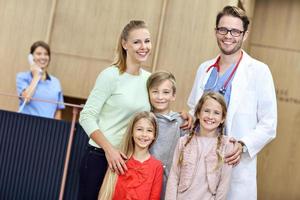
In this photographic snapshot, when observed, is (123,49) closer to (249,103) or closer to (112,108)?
(112,108)

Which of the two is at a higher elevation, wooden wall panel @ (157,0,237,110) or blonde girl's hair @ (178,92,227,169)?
wooden wall panel @ (157,0,237,110)

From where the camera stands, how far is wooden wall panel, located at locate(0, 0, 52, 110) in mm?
5004

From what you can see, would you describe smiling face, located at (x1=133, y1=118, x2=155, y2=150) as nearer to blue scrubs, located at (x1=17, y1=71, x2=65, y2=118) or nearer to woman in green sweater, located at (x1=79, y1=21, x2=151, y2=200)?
woman in green sweater, located at (x1=79, y1=21, x2=151, y2=200)

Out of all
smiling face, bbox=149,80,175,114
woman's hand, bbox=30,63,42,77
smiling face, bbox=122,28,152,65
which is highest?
smiling face, bbox=122,28,152,65

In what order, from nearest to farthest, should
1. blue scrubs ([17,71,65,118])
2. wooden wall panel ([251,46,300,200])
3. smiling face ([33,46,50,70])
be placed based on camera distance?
blue scrubs ([17,71,65,118]) → smiling face ([33,46,50,70]) → wooden wall panel ([251,46,300,200])

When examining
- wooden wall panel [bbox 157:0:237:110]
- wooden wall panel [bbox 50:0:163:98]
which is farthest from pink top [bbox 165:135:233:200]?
wooden wall panel [bbox 50:0:163:98]

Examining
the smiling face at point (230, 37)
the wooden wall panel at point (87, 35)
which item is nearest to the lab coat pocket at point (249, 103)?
the smiling face at point (230, 37)


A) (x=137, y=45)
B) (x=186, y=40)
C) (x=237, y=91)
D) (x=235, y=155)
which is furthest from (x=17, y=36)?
(x=235, y=155)

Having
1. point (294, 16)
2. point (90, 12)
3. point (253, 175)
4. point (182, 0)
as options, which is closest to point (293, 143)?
→ point (294, 16)

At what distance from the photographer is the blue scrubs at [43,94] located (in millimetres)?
4309

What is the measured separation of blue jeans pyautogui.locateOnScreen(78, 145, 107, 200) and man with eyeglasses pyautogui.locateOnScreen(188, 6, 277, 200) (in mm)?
603

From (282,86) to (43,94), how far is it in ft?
7.59

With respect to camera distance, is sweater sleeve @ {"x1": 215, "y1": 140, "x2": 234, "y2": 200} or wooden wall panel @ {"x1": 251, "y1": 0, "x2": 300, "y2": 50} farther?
wooden wall panel @ {"x1": 251, "y1": 0, "x2": 300, "y2": 50}

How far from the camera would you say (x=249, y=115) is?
102 inches
